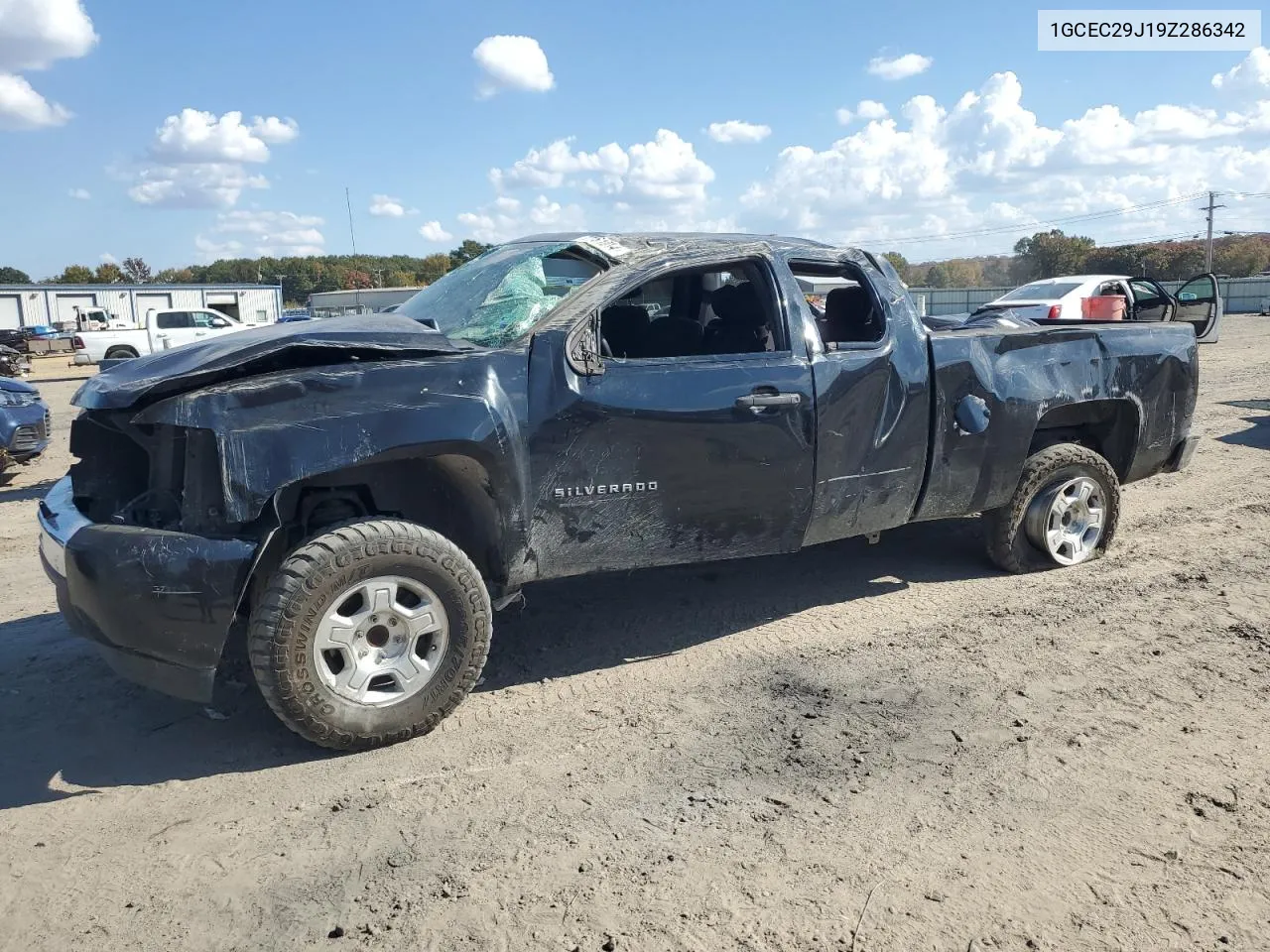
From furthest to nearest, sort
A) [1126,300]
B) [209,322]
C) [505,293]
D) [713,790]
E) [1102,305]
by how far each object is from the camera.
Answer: [209,322] < [1102,305] < [1126,300] < [505,293] < [713,790]

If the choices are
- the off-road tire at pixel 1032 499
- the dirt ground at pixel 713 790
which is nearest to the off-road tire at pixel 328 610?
the dirt ground at pixel 713 790

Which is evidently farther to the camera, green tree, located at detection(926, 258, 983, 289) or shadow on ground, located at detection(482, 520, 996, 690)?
green tree, located at detection(926, 258, 983, 289)

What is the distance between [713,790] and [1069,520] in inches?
131

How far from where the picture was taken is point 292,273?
320 ft

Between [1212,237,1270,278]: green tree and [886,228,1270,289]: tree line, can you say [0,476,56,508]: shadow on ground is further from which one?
[1212,237,1270,278]: green tree

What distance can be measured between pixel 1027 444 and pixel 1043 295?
13.9 m

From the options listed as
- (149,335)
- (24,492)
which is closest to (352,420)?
(24,492)

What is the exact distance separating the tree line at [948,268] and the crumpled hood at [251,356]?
34.0 m

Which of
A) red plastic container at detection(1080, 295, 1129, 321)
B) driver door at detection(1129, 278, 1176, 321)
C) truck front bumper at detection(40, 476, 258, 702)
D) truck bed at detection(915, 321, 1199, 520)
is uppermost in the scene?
red plastic container at detection(1080, 295, 1129, 321)

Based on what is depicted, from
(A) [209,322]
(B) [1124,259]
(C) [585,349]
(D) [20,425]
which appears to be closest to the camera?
(C) [585,349]

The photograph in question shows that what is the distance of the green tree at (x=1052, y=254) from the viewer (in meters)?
64.4

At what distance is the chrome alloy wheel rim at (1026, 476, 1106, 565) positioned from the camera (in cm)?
534

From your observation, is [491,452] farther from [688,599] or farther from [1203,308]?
[1203,308]

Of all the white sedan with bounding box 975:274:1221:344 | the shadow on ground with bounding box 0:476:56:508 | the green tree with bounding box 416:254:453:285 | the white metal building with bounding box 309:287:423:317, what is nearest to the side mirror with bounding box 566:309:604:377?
the white sedan with bounding box 975:274:1221:344
